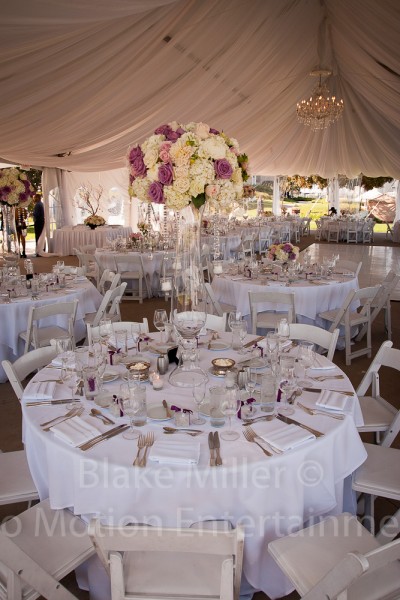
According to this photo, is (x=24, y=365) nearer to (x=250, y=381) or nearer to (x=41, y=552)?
(x=41, y=552)

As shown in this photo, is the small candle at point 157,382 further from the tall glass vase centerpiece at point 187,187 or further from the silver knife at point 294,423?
the silver knife at point 294,423

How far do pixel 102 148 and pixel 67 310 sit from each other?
4.24 meters

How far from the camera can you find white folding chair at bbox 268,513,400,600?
1.53 m

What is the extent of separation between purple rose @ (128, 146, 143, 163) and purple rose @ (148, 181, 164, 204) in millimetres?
241

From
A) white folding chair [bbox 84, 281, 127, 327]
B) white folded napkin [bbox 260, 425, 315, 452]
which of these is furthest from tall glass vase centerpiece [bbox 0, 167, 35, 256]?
white folded napkin [bbox 260, 425, 315, 452]

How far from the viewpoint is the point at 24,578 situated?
173cm

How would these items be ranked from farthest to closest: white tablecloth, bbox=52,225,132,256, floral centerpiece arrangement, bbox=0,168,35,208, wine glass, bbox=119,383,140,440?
1. white tablecloth, bbox=52,225,132,256
2. floral centerpiece arrangement, bbox=0,168,35,208
3. wine glass, bbox=119,383,140,440

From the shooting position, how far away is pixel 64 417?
2.32 meters

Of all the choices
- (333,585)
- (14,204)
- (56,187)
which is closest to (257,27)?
Answer: (14,204)

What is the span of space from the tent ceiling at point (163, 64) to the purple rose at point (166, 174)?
159 cm

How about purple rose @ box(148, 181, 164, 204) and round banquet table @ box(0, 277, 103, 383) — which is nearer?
purple rose @ box(148, 181, 164, 204)

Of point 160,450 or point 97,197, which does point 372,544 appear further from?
point 97,197

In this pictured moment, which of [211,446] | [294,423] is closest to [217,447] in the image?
[211,446]

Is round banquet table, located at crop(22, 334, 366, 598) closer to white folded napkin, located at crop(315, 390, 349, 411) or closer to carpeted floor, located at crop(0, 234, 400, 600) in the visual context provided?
white folded napkin, located at crop(315, 390, 349, 411)
